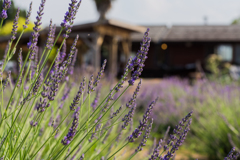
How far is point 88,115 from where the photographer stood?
141 centimetres

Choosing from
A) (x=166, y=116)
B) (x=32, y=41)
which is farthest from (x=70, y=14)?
(x=166, y=116)

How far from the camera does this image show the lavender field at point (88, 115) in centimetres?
128

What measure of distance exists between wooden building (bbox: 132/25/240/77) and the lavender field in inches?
595

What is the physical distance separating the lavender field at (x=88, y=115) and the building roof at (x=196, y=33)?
14.8 meters

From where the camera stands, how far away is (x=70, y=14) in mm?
1229

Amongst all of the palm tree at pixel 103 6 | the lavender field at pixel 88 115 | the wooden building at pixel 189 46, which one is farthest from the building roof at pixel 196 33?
the lavender field at pixel 88 115

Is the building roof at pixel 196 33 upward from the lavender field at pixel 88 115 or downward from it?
upward

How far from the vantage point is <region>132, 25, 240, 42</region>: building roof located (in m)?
22.0

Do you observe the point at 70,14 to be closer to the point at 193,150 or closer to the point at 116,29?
the point at 193,150

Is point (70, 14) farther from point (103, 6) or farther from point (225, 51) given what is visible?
point (225, 51)

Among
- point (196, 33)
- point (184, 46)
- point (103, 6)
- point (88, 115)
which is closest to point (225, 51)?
point (196, 33)

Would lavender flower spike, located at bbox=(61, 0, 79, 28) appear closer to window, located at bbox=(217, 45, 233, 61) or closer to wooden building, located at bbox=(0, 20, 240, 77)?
wooden building, located at bbox=(0, 20, 240, 77)

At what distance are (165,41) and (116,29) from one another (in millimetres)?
9848

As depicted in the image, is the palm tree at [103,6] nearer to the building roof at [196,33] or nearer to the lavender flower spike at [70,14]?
the building roof at [196,33]
